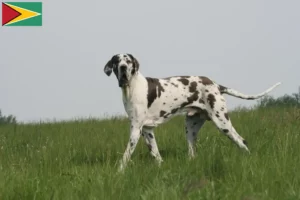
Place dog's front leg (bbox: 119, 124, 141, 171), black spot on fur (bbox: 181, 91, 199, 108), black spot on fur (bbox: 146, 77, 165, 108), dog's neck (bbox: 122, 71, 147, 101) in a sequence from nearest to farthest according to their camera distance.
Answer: dog's front leg (bbox: 119, 124, 141, 171)
dog's neck (bbox: 122, 71, 147, 101)
black spot on fur (bbox: 146, 77, 165, 108)
black spot on fur (bbox: 181, 91, 199, 108)

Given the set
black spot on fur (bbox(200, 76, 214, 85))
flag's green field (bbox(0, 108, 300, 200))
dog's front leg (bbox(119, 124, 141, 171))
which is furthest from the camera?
black spot on fur (bbox(200, 76, 214, 85))

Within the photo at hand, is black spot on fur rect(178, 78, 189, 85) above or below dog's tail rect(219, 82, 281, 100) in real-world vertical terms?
above

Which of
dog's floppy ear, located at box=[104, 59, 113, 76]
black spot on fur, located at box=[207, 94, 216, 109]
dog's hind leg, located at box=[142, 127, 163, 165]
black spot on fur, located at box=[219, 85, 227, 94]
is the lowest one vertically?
dog's hind leg, located at box=[142, 127, 163, 165]

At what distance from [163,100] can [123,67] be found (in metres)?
1.00

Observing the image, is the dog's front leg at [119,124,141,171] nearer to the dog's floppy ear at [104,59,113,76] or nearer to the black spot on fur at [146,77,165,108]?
the black spot on fur at [146,77,165,108]

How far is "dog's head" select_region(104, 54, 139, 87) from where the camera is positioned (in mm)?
7121

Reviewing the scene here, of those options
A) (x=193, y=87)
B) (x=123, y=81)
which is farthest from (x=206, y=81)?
(x=123, y=81)

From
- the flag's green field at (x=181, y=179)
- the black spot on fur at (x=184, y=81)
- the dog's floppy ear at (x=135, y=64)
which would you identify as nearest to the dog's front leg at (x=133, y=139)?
the dog's floppy ear at (x=135, y=64)

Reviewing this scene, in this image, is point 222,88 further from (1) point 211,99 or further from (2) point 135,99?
(2) point 135,99

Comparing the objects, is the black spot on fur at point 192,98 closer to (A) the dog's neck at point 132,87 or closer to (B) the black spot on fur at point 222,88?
(B) the black spot on fur at point 222,88

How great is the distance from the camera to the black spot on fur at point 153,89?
291 inches

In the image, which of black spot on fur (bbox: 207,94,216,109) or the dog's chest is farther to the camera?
black spot on fur (bbox: 207,94,216,109)

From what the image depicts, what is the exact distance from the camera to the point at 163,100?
754cm

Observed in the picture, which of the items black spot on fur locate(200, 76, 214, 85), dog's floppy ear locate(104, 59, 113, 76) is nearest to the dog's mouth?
dog's floppy ear locate(104, 59, 113, 76)
